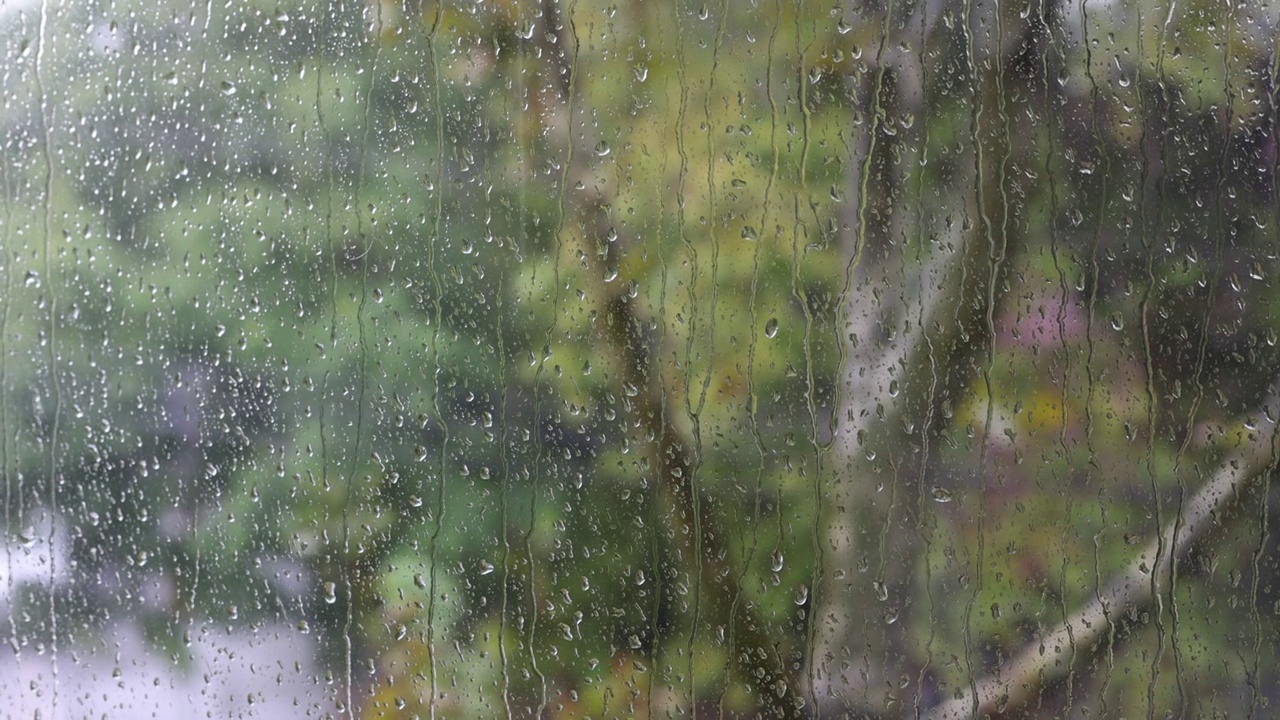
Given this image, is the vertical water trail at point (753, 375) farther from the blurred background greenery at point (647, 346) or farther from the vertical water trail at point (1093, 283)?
the vertical water trail at point (1093, 283)

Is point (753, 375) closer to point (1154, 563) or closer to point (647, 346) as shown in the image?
point (647, 346)

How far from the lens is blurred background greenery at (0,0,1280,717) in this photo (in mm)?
792

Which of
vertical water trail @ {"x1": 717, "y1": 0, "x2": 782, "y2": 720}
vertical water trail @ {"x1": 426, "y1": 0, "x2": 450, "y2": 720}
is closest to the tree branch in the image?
vertical water trail @ {"x1": 717, "y1": 0, "x2": 782, "y2": 720}

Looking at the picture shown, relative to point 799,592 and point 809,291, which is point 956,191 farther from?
point 799,592

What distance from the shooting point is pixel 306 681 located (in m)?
0.82

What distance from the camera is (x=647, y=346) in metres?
0.82

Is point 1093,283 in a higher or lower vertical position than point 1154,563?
higher

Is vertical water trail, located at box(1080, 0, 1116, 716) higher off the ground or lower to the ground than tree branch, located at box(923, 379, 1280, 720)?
higher

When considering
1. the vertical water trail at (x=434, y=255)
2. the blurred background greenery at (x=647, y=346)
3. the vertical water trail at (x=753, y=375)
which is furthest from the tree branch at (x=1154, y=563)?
the vertical water trail at (x=434, y=255)

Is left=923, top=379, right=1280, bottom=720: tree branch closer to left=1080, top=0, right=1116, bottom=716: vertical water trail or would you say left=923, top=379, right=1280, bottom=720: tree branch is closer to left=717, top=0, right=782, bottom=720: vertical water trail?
left=1080, top=0, right=1116, bottom=716: vertical water trail

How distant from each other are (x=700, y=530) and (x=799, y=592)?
11 cm

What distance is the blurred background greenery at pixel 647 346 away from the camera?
792 mm

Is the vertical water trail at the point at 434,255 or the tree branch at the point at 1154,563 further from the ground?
the vertical water trail at the point at 434,255

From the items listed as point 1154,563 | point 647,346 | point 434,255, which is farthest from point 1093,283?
point 434,255
